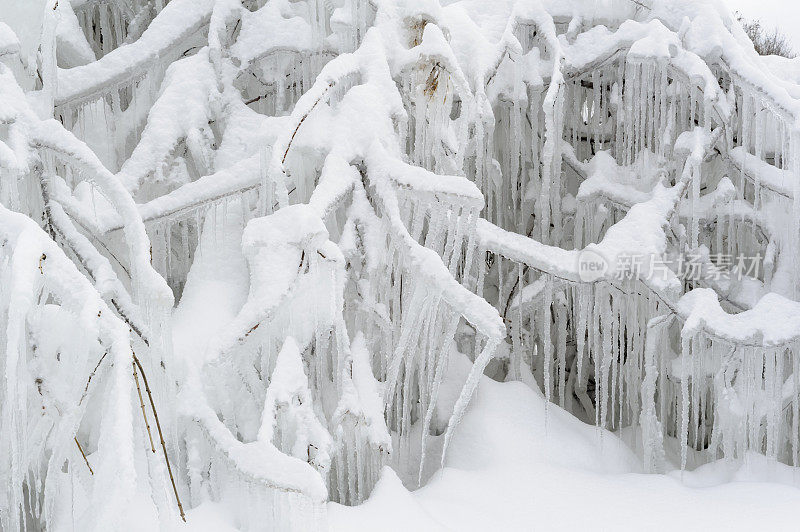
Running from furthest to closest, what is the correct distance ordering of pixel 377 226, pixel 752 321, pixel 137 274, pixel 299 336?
pixel 752 321
pixel 377 226
pixel 299 336
pixel 137 274

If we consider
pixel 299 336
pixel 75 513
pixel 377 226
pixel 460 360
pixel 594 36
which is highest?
pixel 594 36

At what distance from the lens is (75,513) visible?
6.55 feet

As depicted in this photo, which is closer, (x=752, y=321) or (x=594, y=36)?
(x=752, y=321)

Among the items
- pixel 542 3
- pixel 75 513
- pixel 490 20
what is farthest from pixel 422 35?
pixel 75 513

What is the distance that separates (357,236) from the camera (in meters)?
2.55

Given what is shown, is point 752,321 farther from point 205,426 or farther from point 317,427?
point 205,426

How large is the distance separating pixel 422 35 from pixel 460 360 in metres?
1.22

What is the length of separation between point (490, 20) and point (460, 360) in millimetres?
1356

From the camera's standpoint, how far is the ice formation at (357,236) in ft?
6.46

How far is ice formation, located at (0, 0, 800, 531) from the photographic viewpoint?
1.97 metres

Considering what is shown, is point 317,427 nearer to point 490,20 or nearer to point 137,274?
point 137,274

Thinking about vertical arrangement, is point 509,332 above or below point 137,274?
below

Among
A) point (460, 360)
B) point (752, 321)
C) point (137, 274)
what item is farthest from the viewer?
point (460, 360)

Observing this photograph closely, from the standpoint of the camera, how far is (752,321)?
2.88 metres
